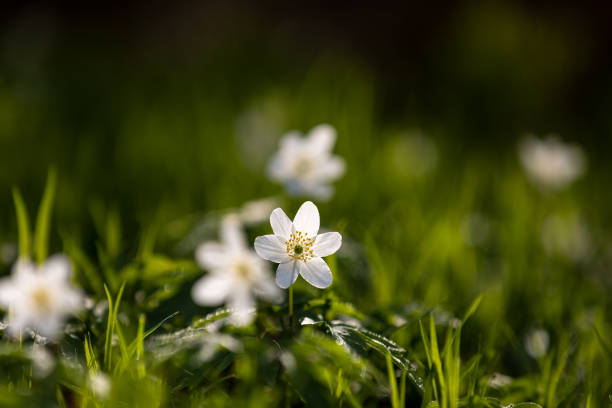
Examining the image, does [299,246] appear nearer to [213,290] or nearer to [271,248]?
[271,248]

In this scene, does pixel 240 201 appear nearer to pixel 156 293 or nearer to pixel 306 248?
pixel 156 293

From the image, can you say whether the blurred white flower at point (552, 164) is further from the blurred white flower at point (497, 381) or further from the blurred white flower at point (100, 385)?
the blurred white flower at point (100, 385)

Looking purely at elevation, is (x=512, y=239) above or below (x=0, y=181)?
below

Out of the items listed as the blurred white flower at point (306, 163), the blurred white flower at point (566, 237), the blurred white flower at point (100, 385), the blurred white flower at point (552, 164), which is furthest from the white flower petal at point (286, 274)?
the blurred white flower at point (552, 164)

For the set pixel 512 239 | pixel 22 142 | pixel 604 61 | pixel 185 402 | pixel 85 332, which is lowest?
pixel 185 402

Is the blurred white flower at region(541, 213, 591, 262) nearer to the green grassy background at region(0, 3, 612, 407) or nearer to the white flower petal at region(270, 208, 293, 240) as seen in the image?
the green grassy background at region(0, 3, 612, 407)

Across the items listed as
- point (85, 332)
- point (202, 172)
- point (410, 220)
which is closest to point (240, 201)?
point (202, 172)

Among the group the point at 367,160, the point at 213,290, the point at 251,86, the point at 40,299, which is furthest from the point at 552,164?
the point at 40,299
